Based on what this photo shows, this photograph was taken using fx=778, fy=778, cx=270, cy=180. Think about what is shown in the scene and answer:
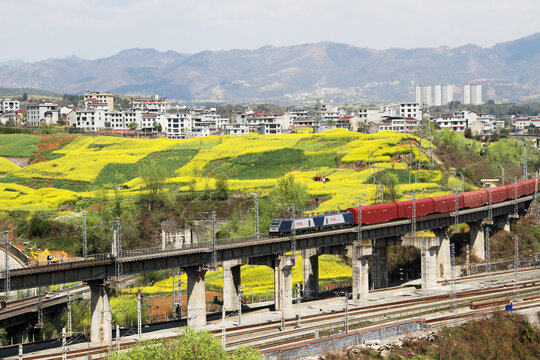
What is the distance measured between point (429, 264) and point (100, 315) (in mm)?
51234

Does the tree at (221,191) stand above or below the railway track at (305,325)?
above

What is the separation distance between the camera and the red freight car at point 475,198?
402 feet

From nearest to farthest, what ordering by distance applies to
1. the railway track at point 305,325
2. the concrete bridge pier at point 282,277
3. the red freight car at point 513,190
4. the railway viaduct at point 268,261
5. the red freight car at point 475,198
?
1. the railway track at point 305,325
2. the railway viaduct at point 268,261
3. the concrete bridge pier at point 282,277
4. the red freight car at point 475,198
5. the red freight car at point 513,190

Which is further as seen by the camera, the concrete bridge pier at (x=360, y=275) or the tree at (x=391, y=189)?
the tree at (x=391, y=189)

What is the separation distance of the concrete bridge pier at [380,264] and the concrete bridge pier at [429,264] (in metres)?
5.73

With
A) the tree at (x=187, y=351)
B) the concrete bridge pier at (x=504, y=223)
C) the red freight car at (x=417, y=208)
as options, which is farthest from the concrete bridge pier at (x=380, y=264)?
the tree at (x=187, y=351)

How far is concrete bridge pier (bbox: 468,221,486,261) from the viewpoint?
128 metres

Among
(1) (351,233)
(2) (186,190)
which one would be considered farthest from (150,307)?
(2) (186,190)

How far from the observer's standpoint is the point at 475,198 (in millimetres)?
125062

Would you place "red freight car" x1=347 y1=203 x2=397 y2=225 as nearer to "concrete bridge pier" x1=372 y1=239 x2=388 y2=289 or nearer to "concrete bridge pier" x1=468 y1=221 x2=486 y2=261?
"concrete bridge pier" x1=372 y1=239 x2=388 y2=289

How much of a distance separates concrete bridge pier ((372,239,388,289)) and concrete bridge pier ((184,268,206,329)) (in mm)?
34642

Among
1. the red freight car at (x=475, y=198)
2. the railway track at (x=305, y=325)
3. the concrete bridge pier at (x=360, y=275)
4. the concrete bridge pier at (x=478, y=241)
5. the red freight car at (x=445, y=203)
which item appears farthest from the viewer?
the concrete bridge pier at (x=478, y=241)

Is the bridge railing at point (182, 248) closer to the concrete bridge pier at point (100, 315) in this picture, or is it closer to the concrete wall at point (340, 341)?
the concrete bridge pier at point (100, 315)

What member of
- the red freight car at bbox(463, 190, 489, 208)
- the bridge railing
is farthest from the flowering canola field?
the bridge railing
